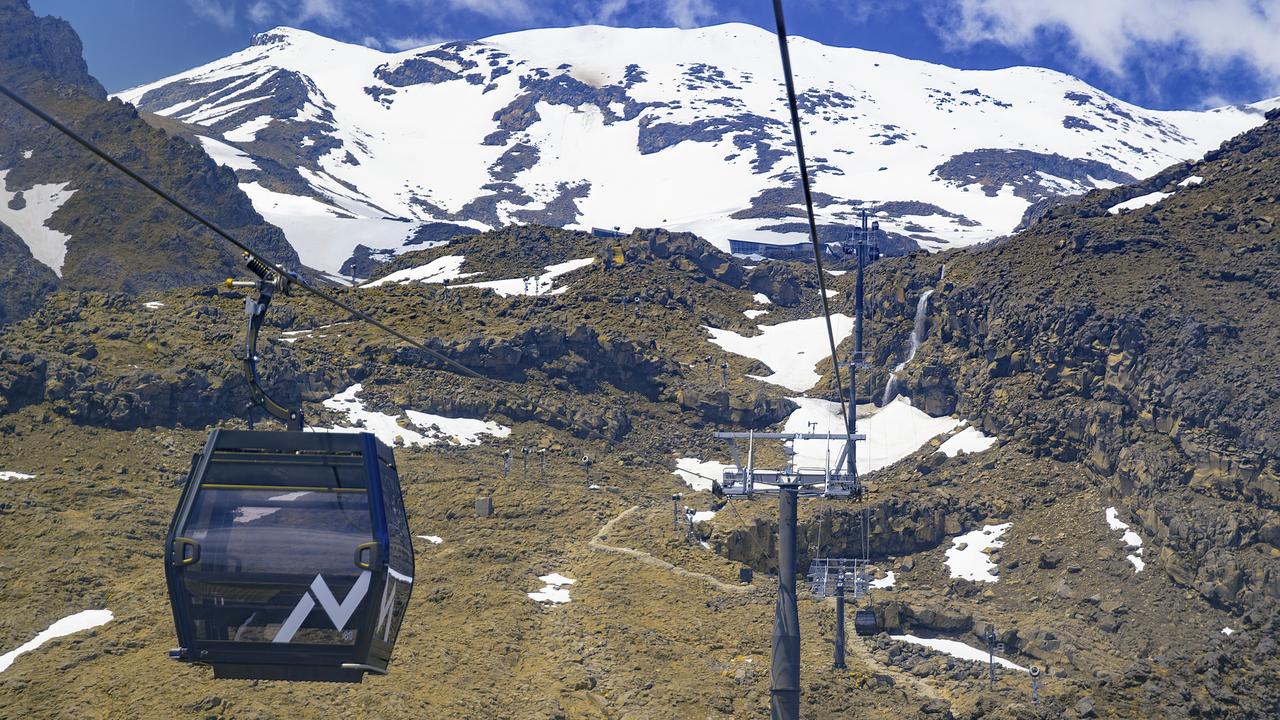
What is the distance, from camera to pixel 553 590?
54.3m

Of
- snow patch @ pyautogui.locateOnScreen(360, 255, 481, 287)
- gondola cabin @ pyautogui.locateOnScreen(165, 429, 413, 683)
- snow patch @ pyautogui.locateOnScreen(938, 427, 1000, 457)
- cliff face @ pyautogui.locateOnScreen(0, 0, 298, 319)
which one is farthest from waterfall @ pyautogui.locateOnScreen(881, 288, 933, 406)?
gondola cabin @ pyautogui.locateOnScreen(165, 429, 413, 683)

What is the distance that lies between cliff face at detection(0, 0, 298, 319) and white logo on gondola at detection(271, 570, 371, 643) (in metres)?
112

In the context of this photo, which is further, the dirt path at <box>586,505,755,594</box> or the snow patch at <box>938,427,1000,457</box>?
the snow patch at <box>938,427,1000,457</box>

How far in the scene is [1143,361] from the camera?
238 ft

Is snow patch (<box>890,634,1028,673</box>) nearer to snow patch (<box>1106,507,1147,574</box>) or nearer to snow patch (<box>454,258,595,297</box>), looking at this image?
snow patch (<box>1106,507,1147,574</box>)

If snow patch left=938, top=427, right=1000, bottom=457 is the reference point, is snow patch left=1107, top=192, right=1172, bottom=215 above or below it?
above

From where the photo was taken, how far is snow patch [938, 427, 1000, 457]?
78438mm

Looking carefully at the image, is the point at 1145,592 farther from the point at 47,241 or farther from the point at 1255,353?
the point at 47,241

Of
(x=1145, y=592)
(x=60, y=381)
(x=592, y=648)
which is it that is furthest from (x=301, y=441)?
(x=60, y=381)

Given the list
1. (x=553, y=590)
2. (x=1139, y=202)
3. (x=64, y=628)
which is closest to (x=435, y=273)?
(x=1139, y=202)

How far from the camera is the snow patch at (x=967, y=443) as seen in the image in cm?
7844

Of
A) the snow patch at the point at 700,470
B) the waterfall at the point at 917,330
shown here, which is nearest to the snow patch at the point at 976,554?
the snow patch at the point at 700,470

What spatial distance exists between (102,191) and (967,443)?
103441 mm

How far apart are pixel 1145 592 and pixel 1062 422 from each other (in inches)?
660
